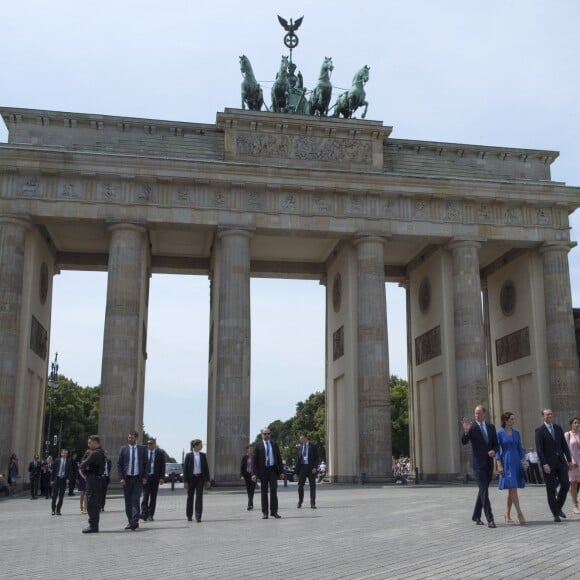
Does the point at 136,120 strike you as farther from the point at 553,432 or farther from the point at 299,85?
the point at 553,432

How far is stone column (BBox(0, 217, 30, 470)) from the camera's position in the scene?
33094 mm

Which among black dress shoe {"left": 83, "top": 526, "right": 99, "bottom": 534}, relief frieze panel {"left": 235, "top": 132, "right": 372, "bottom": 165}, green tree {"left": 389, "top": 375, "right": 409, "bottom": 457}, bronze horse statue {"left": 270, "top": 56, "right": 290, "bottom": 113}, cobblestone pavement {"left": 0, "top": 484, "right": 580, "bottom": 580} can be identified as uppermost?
bronze horse statue {"left": 270, "top": 56, "right": 290, "bottom": 113}

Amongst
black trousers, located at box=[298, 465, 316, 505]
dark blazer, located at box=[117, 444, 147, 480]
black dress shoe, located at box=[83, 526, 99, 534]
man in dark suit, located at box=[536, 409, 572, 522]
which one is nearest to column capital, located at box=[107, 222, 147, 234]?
black trousers, located at box=[298, 465, 316, 505]

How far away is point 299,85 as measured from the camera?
42.7 metres

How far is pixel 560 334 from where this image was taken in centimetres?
3869

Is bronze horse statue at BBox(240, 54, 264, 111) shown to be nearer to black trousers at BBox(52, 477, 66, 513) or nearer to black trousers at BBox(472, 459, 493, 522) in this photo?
black trousers at BBox(52, 477, 66, 513)

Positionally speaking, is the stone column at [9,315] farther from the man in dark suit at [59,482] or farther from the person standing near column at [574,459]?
the person standing near column at [574,459]

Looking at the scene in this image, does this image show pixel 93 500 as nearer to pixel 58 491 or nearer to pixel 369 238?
pixel 58 491

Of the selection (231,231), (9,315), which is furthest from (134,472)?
(231,231)

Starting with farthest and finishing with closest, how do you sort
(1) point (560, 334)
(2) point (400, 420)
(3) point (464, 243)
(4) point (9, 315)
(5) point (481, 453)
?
1. (2) point (400, 420)
2. (3) point (464, 243)
3. (1) point (560, 334)
4. (4) point (9, 315)
5. (5) point (481, 453)

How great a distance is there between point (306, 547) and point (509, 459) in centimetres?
460

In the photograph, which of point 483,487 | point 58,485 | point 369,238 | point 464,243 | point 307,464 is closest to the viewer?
point 483,487

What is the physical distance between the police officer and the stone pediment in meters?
24.1

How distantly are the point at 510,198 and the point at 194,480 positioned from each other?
28.1 m
